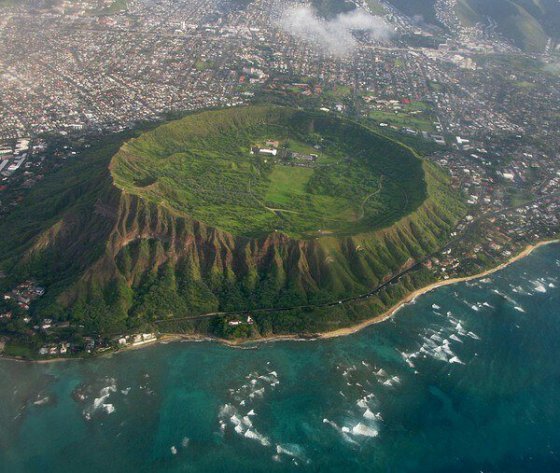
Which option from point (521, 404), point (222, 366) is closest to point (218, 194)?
point (222, 366)

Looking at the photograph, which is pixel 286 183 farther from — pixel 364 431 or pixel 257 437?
A: pixel 257 437

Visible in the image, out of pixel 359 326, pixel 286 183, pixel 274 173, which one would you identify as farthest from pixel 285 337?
pixel 274 173

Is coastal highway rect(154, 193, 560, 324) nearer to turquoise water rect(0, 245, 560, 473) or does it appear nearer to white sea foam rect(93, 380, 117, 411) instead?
turquoise water rect(0, 245, 560, 473)

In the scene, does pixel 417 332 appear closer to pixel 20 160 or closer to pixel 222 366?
pixel 222 366

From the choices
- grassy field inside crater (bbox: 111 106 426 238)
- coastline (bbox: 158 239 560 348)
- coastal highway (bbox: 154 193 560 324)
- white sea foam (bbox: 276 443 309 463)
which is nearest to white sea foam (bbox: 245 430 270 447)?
white sea foam (bbox: 276 443 309 463)

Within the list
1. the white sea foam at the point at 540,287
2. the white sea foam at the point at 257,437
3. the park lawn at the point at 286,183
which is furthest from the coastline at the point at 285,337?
the park lawn at the point at 286,183

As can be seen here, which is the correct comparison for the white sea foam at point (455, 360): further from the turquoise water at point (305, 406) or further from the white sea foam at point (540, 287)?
the white sea foam at point (540, 287)
